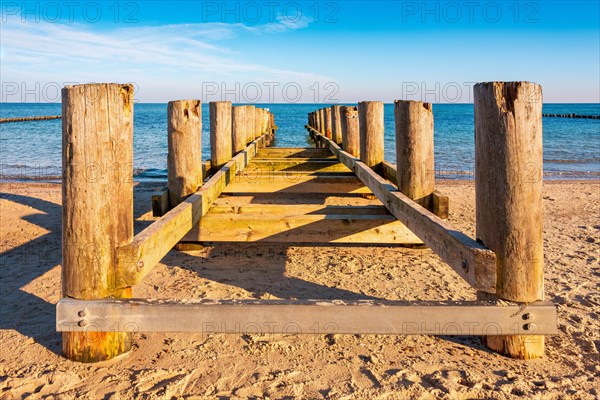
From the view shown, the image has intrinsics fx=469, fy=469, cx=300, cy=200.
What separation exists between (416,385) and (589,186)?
10.2m

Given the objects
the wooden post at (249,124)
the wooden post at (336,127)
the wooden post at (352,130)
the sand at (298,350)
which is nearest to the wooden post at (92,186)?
the sand at (298,350)

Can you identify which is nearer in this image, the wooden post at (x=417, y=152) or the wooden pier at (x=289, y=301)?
the wooden pier at (x=289, y=301)

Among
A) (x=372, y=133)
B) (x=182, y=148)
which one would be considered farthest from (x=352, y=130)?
(x=182, y=148)

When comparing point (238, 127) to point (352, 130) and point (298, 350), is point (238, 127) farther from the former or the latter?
point (298, 350)

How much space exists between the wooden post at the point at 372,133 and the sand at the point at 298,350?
1.41 metres

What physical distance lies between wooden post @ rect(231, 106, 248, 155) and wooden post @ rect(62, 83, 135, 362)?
5.01 metres

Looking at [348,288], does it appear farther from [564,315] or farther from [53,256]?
[53,256]

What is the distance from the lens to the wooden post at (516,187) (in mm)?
2412

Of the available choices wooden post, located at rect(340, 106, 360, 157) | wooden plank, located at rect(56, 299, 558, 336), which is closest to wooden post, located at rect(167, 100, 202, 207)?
wooden plank, located at rect(56, 299, 558, 336)

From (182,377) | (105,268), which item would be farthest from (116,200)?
(182,377)

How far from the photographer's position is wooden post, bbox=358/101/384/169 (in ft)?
18.2

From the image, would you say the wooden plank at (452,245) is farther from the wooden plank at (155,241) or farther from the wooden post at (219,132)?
the wooden post at (219,132)

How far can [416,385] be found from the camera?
238cm

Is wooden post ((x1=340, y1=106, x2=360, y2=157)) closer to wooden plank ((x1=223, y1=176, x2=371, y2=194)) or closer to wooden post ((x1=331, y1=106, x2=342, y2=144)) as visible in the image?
wooden plank ((x1=223, y1=176, x2=371, y2=194))
